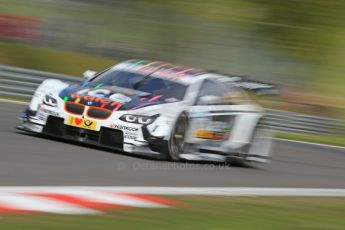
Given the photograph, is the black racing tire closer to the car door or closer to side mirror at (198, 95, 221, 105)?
the car door

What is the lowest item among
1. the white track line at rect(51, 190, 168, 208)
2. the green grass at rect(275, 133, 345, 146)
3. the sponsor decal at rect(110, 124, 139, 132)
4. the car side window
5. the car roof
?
the green grass at rect(275, 133, 345, 146)

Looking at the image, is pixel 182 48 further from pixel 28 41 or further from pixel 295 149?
pixel 295 149

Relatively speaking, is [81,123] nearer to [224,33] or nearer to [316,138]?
[316,138]

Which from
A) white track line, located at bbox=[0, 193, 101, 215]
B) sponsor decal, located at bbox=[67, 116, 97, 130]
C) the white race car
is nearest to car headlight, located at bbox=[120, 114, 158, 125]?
the white race car

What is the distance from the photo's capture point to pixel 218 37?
26344mm

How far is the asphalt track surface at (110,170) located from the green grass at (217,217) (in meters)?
0.93

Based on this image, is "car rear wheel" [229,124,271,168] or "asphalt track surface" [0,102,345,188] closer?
"asphalt track surface" [0,102,345,188]

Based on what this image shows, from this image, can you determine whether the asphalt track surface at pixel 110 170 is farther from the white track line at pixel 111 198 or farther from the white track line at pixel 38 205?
the white track line at pixel 38 205

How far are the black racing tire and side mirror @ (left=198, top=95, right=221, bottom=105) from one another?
0.45 meters

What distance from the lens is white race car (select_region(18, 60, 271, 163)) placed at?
9.34 m

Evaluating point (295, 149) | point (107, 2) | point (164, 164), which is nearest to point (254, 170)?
point (164, 164)

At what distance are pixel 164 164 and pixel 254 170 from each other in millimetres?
1657

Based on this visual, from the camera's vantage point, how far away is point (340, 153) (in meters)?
15.8

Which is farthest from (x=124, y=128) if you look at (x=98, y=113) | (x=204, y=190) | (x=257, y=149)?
(x=257, y=149)
